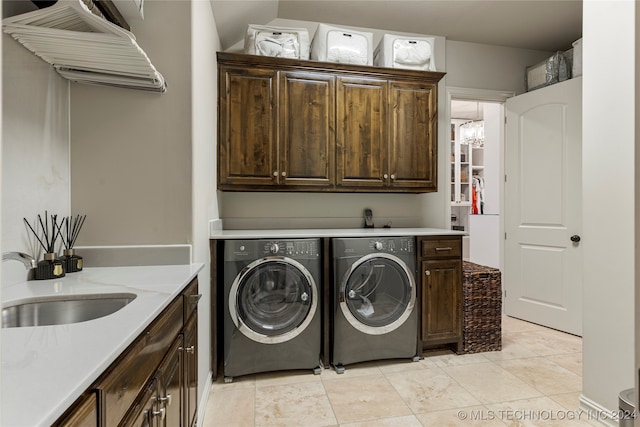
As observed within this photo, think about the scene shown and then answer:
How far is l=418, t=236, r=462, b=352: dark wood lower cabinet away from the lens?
2686 mm

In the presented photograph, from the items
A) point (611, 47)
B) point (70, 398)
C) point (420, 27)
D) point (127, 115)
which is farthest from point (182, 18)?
point (420, 27)

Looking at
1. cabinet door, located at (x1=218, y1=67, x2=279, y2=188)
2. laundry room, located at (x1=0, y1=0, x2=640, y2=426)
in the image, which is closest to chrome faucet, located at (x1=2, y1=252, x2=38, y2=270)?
laundry room, located at (x1=0, y1=0, x2=640, y2=426)

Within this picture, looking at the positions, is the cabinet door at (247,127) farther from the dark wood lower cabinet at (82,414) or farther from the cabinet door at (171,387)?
the dark wood lower cabinet at (82,414)

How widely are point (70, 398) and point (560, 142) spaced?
148 inches

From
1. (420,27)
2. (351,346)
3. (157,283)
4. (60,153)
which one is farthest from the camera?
(420,27)

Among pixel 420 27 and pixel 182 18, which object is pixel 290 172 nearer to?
pixel 182 18

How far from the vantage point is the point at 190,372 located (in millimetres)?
1550

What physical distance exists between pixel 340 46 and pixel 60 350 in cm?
266

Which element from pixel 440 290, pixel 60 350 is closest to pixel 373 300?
pixel 440 290

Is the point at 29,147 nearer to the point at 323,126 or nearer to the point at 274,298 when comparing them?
the point at 274,298

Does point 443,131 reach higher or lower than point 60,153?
higher

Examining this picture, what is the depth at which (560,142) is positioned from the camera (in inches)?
127

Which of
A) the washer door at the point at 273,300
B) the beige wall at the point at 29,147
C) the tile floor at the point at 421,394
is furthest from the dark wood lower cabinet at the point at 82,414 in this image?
the washer door at the point at 273,300

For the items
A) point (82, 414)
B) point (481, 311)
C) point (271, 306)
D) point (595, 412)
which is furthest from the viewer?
point (481, 311)
